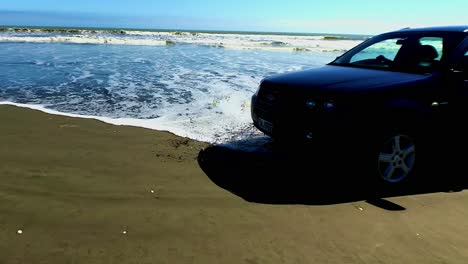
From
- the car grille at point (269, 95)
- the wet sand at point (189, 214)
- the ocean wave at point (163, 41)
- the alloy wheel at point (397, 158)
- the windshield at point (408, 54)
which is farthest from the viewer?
the ocean wave at point (163, 41)

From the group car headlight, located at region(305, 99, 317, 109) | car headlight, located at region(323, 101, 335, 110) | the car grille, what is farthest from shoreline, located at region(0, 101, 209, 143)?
car headlight, located at region(323, 101, 335, 110)

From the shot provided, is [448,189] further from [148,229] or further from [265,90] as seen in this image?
[148,229]

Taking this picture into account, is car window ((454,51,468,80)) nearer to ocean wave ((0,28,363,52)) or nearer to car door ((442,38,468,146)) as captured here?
car door ((442,38,468,146))

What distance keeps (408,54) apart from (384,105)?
1.30 meters

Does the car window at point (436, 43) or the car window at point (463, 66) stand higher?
the car window at point (436, 43)

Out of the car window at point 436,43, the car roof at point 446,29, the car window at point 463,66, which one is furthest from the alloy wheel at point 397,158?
the car roof at point 446,29

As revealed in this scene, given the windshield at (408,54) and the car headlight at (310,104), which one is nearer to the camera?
the car headlight at (310,104)

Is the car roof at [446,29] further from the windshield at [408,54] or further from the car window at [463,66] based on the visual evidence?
the car window at [463,66]

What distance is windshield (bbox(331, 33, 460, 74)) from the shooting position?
4848mm

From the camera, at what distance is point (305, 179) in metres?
4.67

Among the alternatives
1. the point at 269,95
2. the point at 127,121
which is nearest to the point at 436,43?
the point at 269,95

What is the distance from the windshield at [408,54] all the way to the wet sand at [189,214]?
140cm

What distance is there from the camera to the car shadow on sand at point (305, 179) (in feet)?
13.8

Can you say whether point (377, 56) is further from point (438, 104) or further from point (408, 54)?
point (438, 104)
